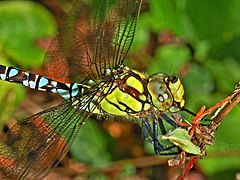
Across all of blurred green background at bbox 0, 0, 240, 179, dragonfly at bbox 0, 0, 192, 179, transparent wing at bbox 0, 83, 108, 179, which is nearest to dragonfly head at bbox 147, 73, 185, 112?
dragonfly at bbox 0, 0, 192, 179

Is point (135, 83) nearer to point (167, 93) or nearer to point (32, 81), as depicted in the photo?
point (167, 93)

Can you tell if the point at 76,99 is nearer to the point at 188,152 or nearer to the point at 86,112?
the point at 86,112

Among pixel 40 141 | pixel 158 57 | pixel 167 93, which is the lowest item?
pixel 40 141

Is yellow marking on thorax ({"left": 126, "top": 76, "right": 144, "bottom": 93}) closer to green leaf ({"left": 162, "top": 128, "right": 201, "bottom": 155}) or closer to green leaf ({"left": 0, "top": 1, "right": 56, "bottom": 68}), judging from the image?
green leaf ({"left": 162, "top": 128, "right": 201, "bottom": 155})

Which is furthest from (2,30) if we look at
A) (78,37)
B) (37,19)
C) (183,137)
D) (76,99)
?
(183,137)

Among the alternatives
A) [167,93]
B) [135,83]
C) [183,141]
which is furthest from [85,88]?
[183,141]

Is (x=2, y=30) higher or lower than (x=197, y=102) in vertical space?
higher

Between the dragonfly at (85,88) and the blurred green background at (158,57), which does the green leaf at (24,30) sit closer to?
the blurred green background at (158,57)
